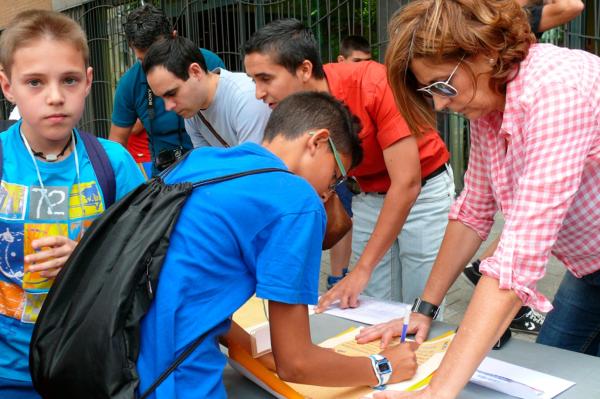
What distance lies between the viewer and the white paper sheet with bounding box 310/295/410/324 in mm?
1803

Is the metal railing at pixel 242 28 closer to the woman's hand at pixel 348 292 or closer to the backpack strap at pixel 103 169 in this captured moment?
the woman's hand at pixel 348 292

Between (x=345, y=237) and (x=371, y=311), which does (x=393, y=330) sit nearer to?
(x=371, y=311)

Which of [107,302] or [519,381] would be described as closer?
[107,302]

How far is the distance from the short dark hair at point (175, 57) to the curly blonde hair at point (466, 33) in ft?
4.75

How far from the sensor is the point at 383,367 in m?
1.39

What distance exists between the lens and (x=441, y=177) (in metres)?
2.47

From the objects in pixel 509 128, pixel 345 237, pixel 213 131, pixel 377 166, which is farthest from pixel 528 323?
pixel 509 128

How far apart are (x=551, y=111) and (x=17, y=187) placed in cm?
111

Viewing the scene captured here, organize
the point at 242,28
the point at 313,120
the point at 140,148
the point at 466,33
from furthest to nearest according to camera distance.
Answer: the point at 242,28 → the point at 140,148 → the point at 313,120 → the point at 466,33

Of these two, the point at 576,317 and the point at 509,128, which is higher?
the point at 509,128

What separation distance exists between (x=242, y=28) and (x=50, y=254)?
5.62m

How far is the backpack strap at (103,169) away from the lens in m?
1.52

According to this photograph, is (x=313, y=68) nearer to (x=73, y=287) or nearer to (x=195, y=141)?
(x=195, y=141)

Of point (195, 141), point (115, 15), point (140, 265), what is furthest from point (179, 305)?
point (115, 15)
